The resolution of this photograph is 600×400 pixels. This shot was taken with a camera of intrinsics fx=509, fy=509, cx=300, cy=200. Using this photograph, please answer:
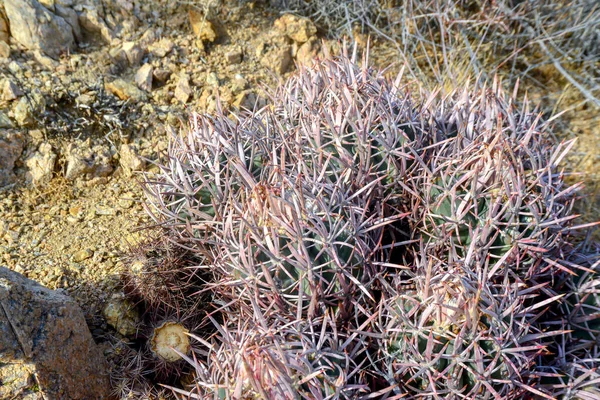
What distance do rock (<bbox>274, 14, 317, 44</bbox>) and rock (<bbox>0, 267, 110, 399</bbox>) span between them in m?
2.83

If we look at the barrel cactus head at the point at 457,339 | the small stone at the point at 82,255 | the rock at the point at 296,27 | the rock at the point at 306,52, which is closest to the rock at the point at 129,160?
the small stone at the point at 82,255

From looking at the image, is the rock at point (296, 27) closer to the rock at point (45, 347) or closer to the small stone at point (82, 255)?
the small stone at point (82, 255)

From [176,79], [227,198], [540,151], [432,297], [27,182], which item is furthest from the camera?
[176,79]

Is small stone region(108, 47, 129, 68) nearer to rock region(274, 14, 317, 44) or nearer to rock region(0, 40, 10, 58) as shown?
rock region(0, 40, 10, 58)

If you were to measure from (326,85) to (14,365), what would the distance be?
174 centimetres

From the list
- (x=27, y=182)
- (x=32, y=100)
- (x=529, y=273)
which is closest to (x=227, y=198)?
(x=529, y=273)

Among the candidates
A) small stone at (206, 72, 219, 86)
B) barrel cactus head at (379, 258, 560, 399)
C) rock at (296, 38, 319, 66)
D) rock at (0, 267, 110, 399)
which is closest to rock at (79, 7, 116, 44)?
small stone at (206, 72, 219, 86)

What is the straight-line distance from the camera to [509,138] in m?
2.21

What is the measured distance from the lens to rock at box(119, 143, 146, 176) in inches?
131

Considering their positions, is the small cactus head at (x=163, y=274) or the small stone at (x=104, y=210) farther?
the small stone at (x=104, y=210)

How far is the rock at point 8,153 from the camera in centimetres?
313

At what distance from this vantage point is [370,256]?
1947 millimetres

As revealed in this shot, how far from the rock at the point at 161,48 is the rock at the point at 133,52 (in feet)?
0.40

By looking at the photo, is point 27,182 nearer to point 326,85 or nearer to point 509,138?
point 326,85
